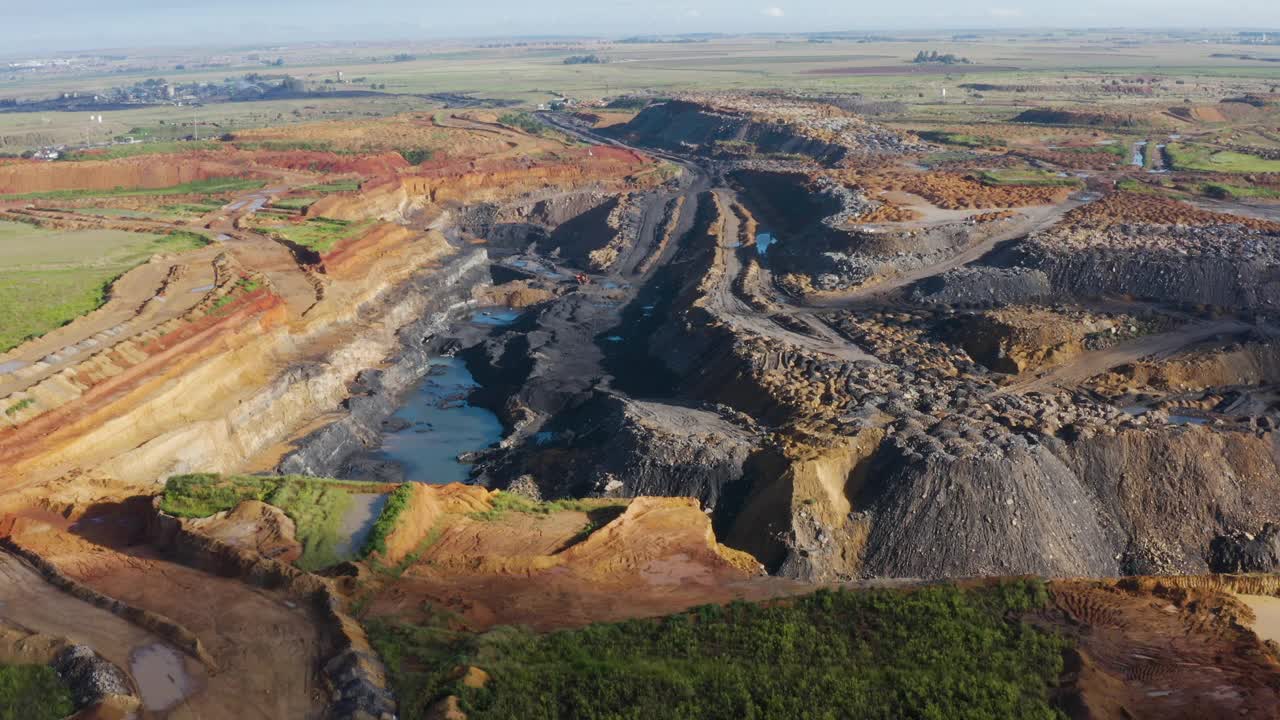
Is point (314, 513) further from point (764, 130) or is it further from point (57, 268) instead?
point (764, 130)

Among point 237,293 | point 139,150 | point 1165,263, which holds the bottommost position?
point 237,293

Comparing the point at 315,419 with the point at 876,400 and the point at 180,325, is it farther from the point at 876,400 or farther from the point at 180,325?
the point at 876,400

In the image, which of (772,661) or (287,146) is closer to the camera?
(772,661)

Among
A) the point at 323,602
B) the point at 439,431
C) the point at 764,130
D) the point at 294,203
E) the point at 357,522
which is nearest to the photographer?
the point at 323,602

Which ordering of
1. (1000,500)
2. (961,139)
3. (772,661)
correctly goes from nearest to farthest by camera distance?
(772,661), (1000,500), (961,139)

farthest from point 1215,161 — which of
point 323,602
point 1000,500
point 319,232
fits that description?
point 323,602

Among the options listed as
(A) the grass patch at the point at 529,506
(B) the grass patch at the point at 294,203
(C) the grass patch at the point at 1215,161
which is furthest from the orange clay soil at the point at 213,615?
(C) the grass patch at the point at 1215,161
